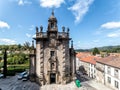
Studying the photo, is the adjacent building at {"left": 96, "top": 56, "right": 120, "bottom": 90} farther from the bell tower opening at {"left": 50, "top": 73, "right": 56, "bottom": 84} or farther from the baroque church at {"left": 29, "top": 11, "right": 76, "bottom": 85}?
the bell tower opening at {"left": 50, "top": 73, "right": 56, "bottom": 84}

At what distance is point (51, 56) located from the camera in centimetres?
3478

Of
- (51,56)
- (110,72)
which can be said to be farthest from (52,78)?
(110,72)

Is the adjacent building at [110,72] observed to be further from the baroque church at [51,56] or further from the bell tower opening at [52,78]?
the bell tower opening at [52,78]

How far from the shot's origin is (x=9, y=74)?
47.1 meters

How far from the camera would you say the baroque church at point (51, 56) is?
113ft

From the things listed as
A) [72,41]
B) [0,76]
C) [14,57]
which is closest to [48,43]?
[72,41]

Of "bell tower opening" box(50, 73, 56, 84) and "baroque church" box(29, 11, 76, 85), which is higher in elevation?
"baroque church" box(29, 11, 76, 85)

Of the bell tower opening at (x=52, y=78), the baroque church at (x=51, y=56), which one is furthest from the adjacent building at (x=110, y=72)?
the bell tower opening at (x=52, y=78)

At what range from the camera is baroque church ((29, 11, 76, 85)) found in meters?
34.4

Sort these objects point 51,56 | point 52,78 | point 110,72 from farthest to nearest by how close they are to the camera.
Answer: point 52,78, point 51,56, point 110,72

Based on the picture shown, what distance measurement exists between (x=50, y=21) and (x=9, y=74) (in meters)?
23.0

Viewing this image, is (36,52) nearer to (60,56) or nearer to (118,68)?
(60,56)

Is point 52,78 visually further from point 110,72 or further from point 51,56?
point 110,72

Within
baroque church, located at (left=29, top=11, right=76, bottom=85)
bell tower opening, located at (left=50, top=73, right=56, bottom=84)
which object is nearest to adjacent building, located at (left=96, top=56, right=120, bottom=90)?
baroque church, located at (left=29, top=11, right=76, bottom=85)
